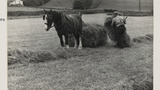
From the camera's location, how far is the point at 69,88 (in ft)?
11.6

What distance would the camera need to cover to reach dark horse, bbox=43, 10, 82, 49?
3514 mm

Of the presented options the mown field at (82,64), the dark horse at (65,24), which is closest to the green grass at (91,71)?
the mown field at (82,64)

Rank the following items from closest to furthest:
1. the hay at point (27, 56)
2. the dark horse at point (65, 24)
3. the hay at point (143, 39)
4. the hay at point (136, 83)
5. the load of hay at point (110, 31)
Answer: the hay at point (27, 56), the dark horse at point (65, 24), the hay at point (136, 83), the load of hay at point (110, 31), the hay at point (143, 39)

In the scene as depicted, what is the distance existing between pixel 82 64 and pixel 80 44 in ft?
0.78

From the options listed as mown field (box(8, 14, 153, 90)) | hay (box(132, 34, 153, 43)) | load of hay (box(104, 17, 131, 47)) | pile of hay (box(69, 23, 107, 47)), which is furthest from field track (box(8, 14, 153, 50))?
hay (box(132, 34, 153, 43))

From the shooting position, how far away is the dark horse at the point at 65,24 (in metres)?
3.51


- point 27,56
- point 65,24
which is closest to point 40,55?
point 27,56

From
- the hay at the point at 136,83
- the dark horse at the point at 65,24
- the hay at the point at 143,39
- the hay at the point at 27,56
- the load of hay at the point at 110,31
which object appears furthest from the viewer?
the hay at the point at 143,39

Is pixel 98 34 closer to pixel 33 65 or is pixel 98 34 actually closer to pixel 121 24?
pixel 121 24

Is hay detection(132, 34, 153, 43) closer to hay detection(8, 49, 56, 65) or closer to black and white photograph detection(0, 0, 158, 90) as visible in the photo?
black and white photograph detection(0, 0, 158, 90)

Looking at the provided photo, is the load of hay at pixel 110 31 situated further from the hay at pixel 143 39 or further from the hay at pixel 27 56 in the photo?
the hay at pixel 27 56

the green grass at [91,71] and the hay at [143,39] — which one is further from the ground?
the hay at [143,39]
